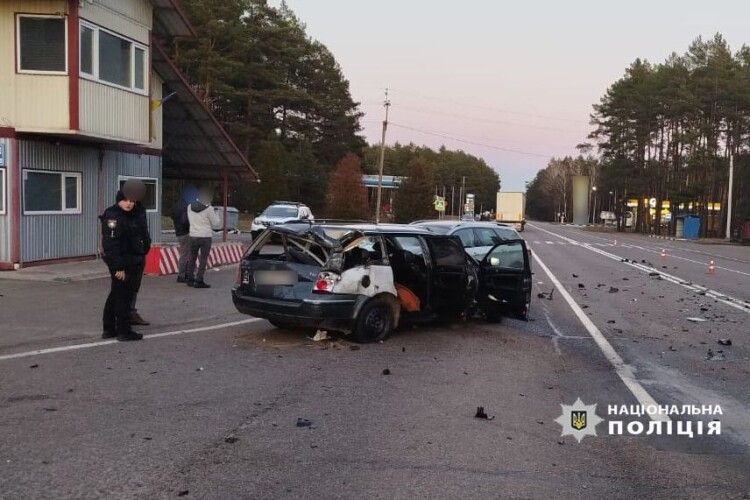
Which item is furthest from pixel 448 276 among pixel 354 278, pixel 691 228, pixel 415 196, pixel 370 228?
A: pixel 691 228

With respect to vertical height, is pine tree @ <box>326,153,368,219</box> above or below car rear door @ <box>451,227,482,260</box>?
above

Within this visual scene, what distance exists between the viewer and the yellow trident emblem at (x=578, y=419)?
5883 millimetres

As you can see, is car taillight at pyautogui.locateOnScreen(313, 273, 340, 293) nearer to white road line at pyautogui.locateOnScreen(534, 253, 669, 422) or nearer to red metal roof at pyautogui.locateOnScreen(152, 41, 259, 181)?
white road line at pyautogui.locateOnScreen(534, 253, 669, 422)

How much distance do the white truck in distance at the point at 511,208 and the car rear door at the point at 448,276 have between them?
5311 centimetres

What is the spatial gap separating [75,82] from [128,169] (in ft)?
14.5

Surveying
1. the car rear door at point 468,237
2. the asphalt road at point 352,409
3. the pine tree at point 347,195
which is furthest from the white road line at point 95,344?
the pine tree at point 347,195

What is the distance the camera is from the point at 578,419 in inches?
238

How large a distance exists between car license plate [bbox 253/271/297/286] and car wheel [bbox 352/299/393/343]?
89cm

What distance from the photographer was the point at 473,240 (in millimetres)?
15719

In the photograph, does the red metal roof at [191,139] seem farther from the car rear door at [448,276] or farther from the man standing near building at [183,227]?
the car rear door at [448,276]

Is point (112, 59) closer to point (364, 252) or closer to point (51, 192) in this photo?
point (51, 192)

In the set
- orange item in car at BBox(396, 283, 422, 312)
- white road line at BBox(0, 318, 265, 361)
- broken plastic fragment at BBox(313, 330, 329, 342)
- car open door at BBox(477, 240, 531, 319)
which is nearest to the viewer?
white road line at BBox(0, 318, 265, 361)

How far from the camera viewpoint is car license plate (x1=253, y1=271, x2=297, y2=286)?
8586mm

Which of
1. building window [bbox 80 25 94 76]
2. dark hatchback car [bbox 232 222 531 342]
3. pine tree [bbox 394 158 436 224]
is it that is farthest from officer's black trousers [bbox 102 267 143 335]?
pine tree [bbox 394 158 436 224]
